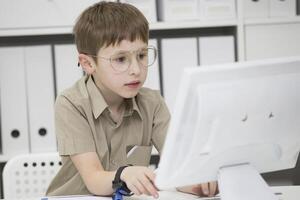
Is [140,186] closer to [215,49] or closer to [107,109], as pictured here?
[107,109]

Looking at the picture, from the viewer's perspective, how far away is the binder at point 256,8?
1631mm

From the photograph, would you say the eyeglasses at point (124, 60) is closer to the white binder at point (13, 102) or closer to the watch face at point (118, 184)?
the watch face at point (118, 184)

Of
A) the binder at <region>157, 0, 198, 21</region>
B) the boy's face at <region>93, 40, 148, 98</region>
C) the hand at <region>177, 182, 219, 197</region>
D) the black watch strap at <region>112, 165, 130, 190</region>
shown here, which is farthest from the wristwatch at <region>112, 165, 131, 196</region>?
the binder at <region>157, 0, 198, 21</region>

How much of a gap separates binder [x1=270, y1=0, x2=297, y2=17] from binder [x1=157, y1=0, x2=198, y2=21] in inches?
11.3

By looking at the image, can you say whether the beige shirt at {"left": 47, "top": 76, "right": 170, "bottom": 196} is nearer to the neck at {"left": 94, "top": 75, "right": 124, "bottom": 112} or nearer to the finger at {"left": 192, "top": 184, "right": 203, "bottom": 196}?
the neck at {"left": 94, "top": 75, "right": 124, "bottom": 112}

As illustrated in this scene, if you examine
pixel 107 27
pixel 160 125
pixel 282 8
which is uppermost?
pixel 282 8

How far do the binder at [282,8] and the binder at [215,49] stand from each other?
7.6 inches

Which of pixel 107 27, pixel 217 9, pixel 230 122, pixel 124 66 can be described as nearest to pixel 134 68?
pixel 124 66

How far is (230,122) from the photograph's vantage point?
2.25ft

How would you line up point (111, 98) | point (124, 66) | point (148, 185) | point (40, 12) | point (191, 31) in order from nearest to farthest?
point (148, 185) < point (124, 66) < point (111, 98) < point (40, 12) < point (191, 31)

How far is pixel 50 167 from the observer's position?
130cm

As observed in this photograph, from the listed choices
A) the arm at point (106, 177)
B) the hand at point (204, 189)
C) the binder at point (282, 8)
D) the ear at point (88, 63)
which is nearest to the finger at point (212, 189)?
the hand at point (204, 189)

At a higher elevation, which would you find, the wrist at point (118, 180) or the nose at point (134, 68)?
the nose at point (134, 68)

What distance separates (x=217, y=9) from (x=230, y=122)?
3.27 feet
